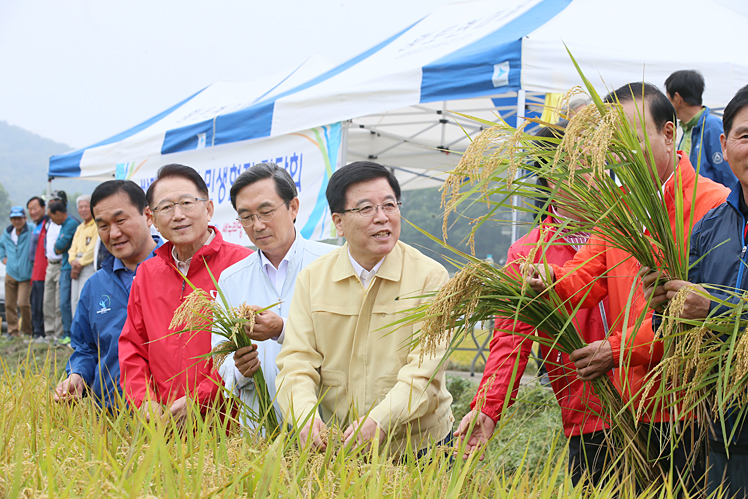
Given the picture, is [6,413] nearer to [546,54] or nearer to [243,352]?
[243,352]

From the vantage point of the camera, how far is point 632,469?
64.5 inches

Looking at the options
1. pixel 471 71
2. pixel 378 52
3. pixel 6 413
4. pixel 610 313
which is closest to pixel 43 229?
pixel 378 52

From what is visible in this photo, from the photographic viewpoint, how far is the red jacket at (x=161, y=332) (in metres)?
2.52

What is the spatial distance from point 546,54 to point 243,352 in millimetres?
2795

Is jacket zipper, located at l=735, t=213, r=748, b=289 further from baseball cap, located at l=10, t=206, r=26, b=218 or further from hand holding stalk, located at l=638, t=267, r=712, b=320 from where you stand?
baseball cap, located at l=10, t=206, r=26, b=218

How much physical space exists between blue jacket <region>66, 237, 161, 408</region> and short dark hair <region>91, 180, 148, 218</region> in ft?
A: 1.14

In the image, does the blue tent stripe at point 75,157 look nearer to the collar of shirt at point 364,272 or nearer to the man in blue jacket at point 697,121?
the man in blue jacket at point 697,121

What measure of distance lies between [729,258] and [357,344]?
1.14m

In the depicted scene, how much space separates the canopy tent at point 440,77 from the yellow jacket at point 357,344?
0.82m

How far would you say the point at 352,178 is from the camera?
222cm

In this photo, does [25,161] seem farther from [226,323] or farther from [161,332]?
[226,323]

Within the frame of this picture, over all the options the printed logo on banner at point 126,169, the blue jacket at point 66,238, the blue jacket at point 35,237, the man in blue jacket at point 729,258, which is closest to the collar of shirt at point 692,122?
the man in blue jacket at point 729,258

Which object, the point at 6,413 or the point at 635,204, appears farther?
the point at 6,413

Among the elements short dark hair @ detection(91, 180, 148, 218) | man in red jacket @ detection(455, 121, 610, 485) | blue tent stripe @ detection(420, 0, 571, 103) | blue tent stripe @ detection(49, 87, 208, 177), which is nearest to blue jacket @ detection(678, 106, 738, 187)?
blue tent stripe @ detection(420, 0, 571, 103)
